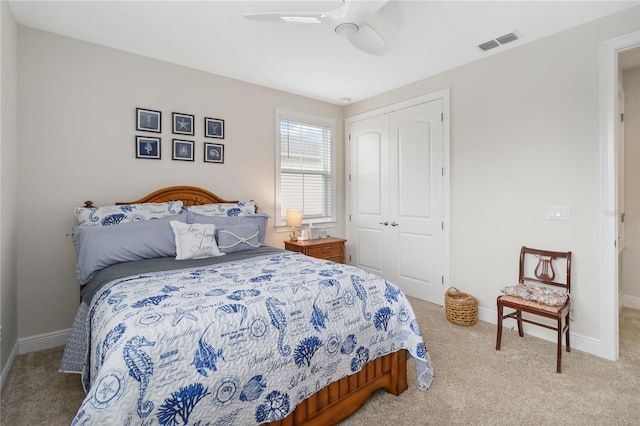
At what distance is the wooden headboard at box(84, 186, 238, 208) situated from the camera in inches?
121

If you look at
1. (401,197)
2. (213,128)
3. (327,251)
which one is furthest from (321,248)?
(213,128)

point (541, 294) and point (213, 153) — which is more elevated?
point (213, 153)

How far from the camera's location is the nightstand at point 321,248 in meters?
3.73

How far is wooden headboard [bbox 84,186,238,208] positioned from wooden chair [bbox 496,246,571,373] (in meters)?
2.87

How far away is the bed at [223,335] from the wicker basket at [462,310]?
1245 mm

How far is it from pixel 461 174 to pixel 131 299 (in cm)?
311

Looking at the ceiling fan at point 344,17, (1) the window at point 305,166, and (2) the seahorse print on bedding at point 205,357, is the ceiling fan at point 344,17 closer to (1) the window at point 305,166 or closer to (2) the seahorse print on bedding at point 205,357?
(2) the seahorse print on bedding at point 205,357

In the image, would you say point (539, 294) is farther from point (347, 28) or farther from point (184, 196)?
point (184, 196)

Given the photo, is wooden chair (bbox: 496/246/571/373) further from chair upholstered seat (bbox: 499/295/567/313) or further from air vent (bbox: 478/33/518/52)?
air vent (bbox: 478/33/518/52)

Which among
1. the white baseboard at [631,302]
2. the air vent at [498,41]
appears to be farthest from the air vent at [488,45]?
the white baseboard at [631,302]

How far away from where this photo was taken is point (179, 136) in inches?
131

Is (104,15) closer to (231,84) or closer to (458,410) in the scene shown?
(231,84)

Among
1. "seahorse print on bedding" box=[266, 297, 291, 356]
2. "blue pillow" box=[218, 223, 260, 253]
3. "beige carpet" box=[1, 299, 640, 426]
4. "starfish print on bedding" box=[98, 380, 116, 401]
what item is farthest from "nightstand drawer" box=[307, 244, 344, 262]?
"starfish print on bedding" box=[98, 380, 116, 401]

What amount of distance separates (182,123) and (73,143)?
0.94m
